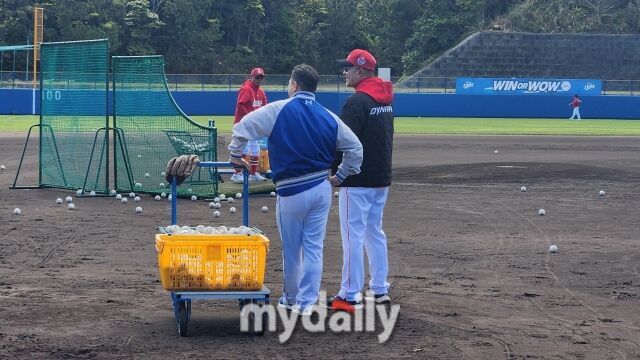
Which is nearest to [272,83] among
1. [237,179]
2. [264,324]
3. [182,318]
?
[237,179]

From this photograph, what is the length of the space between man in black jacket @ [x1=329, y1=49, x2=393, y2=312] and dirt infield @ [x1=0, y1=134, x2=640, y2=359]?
448 mm

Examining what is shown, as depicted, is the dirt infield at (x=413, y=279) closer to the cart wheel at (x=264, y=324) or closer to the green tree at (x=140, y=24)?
the cart wheel at (x=264, y=324)

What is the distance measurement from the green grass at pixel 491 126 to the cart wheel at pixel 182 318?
27242 mm

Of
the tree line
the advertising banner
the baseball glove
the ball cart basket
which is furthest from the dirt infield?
the tree line

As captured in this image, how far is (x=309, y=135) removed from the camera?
8.20 m

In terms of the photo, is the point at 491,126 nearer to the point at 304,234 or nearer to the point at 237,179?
the point at 237,179

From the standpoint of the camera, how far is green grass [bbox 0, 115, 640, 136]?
1500 inches

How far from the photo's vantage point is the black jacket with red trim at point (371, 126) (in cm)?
892

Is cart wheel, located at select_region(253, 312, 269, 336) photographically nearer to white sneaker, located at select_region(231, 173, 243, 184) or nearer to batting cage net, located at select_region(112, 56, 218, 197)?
batting cage net, located at select_region(112, 56, 218, 197)

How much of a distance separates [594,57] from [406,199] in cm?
5147

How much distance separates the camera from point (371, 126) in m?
8.99

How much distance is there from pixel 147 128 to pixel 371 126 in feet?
30.0

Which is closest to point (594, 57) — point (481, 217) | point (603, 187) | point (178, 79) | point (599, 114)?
point (599, 114)

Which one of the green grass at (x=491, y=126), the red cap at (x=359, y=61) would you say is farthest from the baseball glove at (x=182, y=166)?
the green grass at (x=491, y=126)
